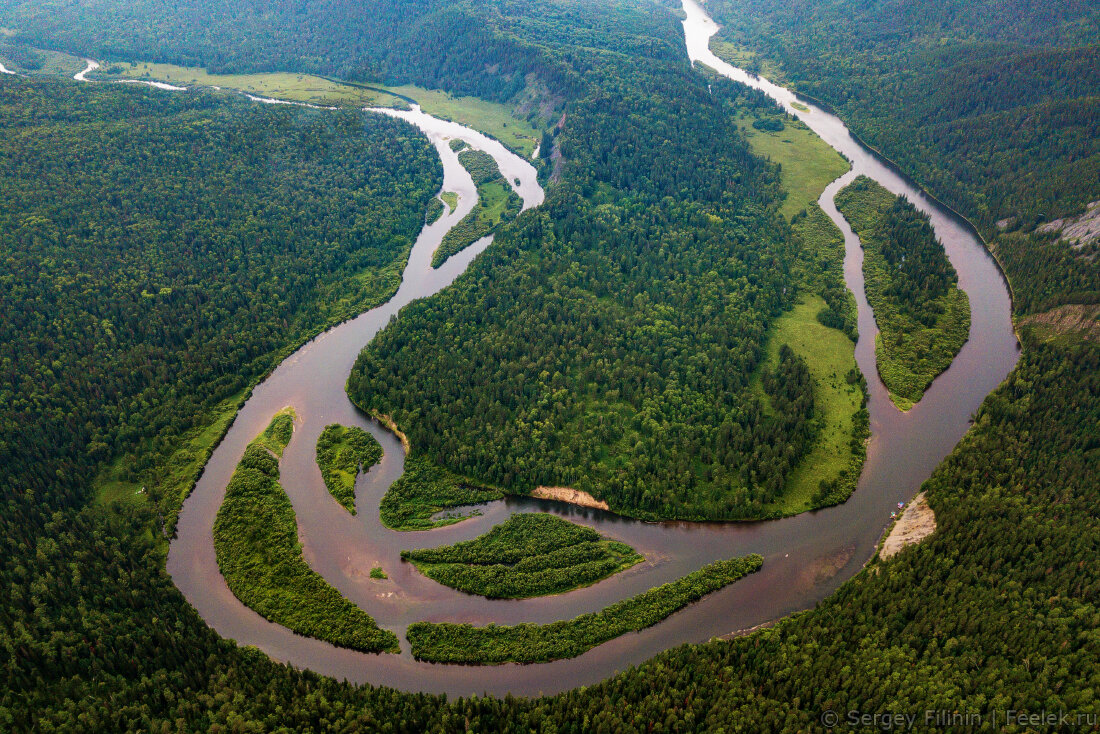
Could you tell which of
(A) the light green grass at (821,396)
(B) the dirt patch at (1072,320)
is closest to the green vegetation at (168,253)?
(A) the light green grass at (821,396)

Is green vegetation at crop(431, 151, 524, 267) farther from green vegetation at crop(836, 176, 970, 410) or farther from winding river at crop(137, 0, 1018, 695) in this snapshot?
green vegetation at crop(836, 176, 970, 410)

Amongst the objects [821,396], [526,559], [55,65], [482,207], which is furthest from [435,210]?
[55,65]

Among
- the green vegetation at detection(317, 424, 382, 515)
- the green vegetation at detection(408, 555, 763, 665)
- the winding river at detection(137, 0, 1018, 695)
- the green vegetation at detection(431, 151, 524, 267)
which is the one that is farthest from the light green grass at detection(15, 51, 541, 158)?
the green vegetation at detection(408, 555, 763, 665)

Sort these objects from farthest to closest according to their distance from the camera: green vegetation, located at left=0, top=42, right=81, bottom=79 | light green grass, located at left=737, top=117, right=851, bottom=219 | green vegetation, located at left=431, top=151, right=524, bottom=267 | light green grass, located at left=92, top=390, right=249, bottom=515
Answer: green vegetation, located at left=0, top=42, right=81, bottom=79, light green grass, located at left=737, top=117, right=851, bottom=219, green vegetation, located at left=431, top=151, right=524, bottom=267, light green grass, located at left=92, top=390, right=249, bottom=515

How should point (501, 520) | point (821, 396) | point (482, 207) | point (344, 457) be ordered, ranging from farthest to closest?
1. point (482, 207)
2. point (821, 396)
3. point (344, 457)
4. point (501, 520)

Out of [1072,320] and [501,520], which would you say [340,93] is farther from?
[1072,320]

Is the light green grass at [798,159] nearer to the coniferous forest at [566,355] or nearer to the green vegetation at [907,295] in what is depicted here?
the coniferous forest at [566,355]
